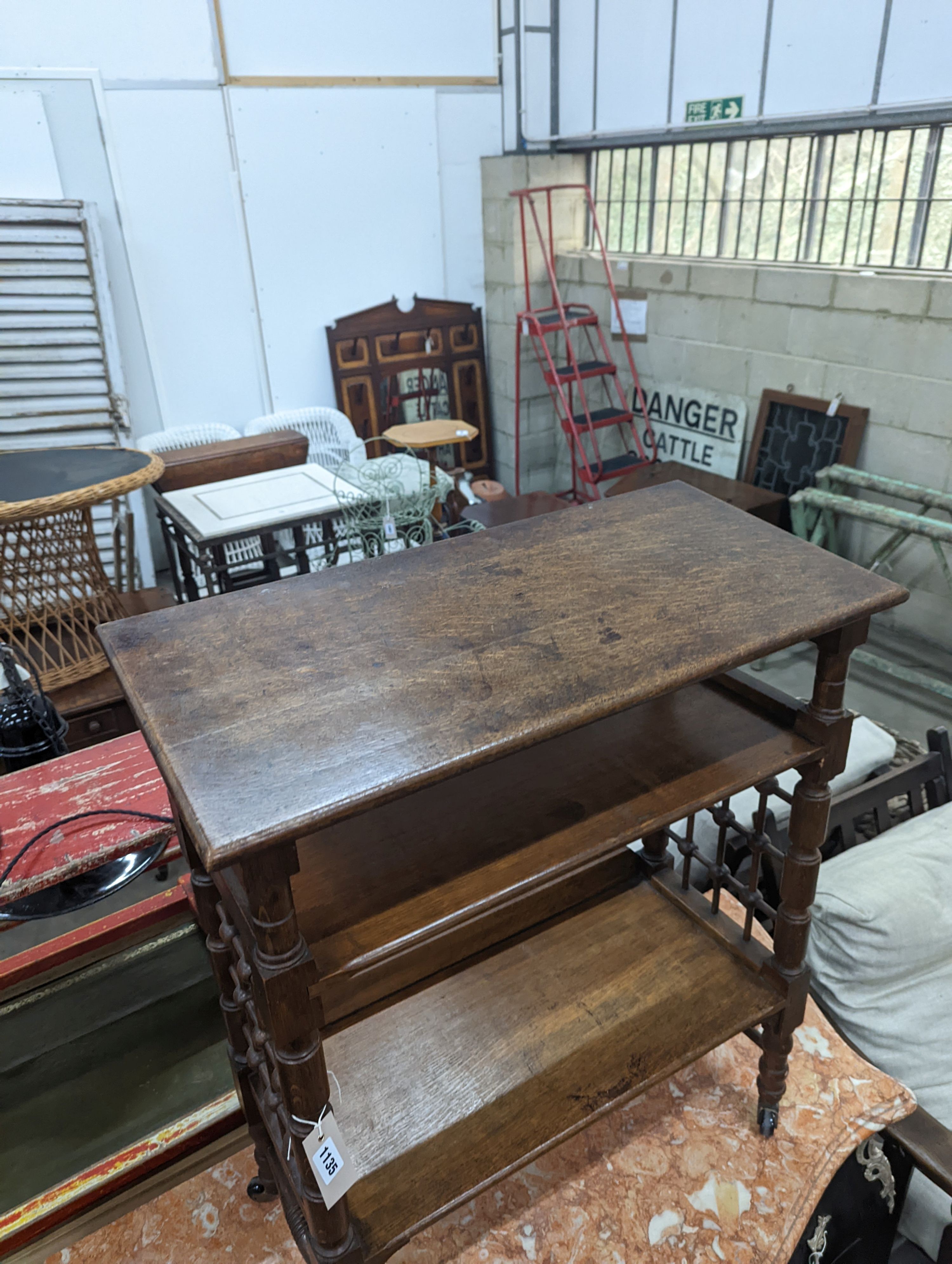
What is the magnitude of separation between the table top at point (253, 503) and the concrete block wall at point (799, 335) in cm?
209

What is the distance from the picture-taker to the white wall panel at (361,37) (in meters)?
4.32

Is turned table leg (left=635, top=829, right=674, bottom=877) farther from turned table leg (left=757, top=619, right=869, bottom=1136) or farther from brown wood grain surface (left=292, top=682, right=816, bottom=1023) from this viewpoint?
brown wood grain surface (left=292, top=682, right=816, bottom=1023)

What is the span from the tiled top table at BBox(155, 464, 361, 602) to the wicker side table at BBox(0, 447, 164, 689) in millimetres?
468

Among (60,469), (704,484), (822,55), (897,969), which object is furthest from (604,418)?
(897,969)

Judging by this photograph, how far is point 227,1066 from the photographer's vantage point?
155 centimetres

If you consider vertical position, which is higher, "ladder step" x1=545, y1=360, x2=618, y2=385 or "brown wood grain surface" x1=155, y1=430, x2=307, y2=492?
"ladder step" x1=545, y1=360, x2=618, y2=385

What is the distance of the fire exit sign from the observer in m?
3.87

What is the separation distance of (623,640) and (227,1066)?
1.19m

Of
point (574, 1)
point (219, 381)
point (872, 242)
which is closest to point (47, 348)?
point (219, 381)

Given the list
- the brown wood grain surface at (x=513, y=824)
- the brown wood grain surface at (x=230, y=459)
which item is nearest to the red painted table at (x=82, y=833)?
the brown wood grain surface at (x=513, y=824)

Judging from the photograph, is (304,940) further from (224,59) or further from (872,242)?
(224,59)

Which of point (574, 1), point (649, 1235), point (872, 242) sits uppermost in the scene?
point (574, 1)

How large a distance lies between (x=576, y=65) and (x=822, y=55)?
5.84 ft

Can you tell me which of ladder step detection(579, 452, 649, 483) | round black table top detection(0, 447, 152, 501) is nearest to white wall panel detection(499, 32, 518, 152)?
ladder step detection(579, 452, 649, 483)
